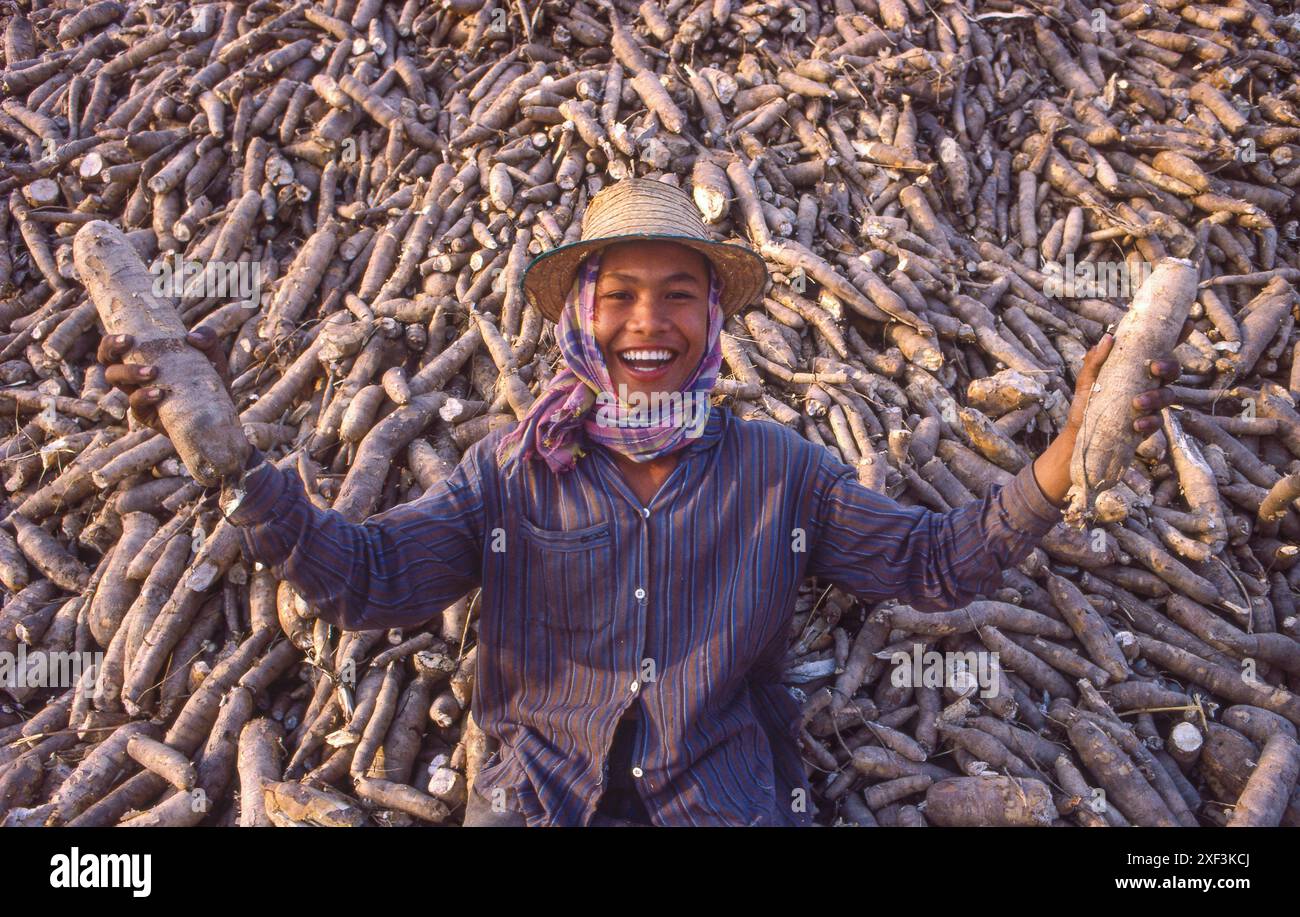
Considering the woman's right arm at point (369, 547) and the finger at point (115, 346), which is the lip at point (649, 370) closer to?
the woman's right arm at point (369, 547)

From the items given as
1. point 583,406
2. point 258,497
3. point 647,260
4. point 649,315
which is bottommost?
point 258,497

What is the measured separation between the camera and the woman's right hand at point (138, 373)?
1.79 m

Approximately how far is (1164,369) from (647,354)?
118 centimetres

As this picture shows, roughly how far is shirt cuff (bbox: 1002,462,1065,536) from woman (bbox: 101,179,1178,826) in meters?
0.05

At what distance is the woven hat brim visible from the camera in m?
2.04

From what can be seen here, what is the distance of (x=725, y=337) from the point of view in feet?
12.1

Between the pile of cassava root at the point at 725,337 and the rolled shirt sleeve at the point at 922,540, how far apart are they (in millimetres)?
134

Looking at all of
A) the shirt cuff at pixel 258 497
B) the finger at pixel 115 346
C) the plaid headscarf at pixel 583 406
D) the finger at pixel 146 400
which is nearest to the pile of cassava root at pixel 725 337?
the finger at pixel 115 346

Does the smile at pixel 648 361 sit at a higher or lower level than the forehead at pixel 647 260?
lower

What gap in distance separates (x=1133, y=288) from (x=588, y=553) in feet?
13.2

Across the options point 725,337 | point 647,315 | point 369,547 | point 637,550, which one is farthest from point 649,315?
point 725,337

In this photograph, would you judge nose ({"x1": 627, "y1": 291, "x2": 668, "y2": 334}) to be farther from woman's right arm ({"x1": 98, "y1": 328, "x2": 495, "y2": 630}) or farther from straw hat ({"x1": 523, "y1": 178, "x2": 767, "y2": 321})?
woman's right arm ({"x1": 98, "y1": 328, "x2": 495, "y2": 630})

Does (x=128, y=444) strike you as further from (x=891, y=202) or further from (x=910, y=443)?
(x=891, y=202)

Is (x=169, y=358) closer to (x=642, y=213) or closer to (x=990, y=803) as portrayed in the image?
(x=642, y=213)
